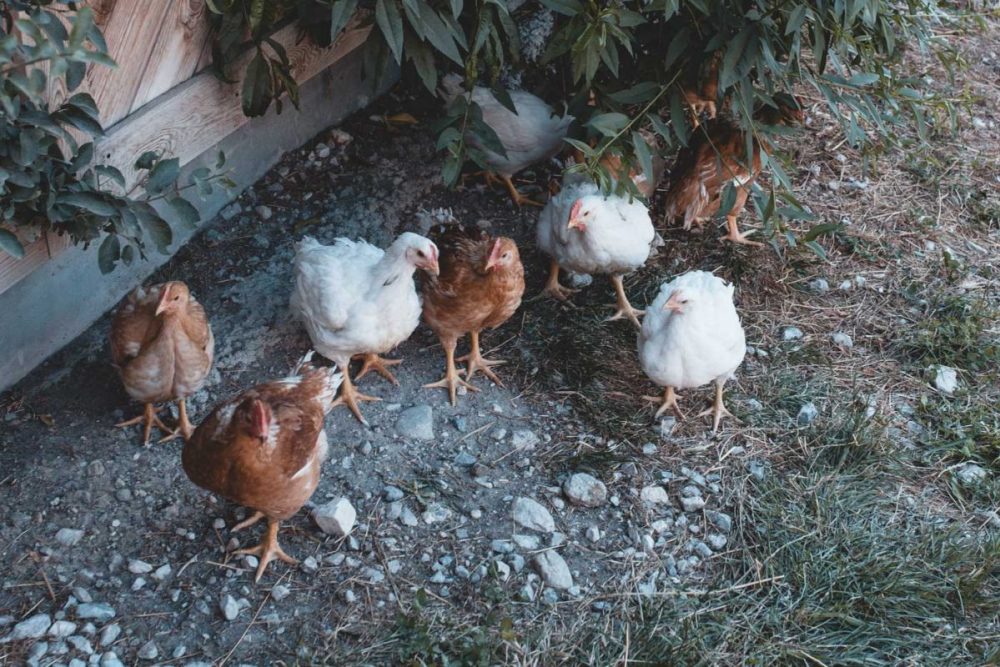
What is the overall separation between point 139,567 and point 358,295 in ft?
4.10

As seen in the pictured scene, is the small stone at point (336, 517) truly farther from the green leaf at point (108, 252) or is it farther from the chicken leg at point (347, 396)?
the green leaf at point (108, 252)

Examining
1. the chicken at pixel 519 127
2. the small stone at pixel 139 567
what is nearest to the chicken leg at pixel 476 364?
the chicken at pixel 519 127

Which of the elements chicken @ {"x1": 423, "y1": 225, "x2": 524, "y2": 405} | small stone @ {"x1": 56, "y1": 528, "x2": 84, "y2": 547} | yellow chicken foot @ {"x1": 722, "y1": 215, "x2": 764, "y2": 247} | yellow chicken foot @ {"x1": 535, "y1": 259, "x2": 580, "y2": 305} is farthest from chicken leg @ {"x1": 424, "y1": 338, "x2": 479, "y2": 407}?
yellow chicken foot @ {"x1": 722, "y1": 215, "x2": 764, "y2": 247}

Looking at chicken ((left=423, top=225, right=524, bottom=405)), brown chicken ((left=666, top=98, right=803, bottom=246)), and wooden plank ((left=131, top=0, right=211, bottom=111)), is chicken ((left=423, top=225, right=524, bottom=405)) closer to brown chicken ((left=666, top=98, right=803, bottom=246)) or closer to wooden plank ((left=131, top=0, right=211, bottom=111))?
brown chicken ((left=666, top=98, right=803, bottom=246))

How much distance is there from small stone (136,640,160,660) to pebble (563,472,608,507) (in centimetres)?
151

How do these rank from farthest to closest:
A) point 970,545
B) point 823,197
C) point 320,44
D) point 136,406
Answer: point 823,197
point 320,44
point 136,406
point 970,545

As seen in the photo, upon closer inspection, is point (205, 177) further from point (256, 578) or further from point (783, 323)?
point (783, 323)

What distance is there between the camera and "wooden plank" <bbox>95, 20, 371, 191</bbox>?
346 cm

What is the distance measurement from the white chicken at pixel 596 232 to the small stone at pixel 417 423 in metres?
0.93

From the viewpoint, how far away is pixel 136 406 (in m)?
3.83

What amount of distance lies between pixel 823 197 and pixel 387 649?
355cm

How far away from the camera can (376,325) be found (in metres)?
3.81

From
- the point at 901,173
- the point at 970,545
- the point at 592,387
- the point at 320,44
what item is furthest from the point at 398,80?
the point at 970,545

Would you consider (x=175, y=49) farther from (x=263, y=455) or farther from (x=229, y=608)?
(x=229, y=608)
